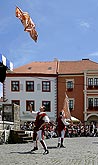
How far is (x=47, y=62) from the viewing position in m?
64.5

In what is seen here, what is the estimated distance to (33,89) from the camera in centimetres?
6025

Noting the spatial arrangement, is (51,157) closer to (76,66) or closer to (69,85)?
(69,85)

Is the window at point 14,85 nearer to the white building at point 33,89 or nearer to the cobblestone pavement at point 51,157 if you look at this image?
the white building at point 33,89

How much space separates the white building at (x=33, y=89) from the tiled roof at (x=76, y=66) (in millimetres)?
2145

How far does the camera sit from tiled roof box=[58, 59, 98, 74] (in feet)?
199

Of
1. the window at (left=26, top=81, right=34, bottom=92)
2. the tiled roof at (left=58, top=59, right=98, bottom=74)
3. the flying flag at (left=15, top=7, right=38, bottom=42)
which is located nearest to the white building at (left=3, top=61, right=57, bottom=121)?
the window at (left=26, top=81, right=34, bottom=92)

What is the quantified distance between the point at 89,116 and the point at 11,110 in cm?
3232

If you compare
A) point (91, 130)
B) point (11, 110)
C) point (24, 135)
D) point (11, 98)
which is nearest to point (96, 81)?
point (11, 98)

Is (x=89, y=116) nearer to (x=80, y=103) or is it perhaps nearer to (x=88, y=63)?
(x=80, y=103)

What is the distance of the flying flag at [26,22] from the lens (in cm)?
2227

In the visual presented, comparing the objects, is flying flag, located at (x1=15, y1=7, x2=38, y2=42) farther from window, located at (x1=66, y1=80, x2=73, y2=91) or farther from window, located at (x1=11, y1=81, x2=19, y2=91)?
window, located at (x1=66, y1=80, x2=73, y2=91)

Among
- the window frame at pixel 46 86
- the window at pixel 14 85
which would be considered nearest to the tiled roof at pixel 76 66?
the window frame at pixel 46 86

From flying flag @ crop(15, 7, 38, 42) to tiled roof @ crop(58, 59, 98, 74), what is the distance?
37476 millimetres

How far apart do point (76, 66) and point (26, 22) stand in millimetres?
40565
